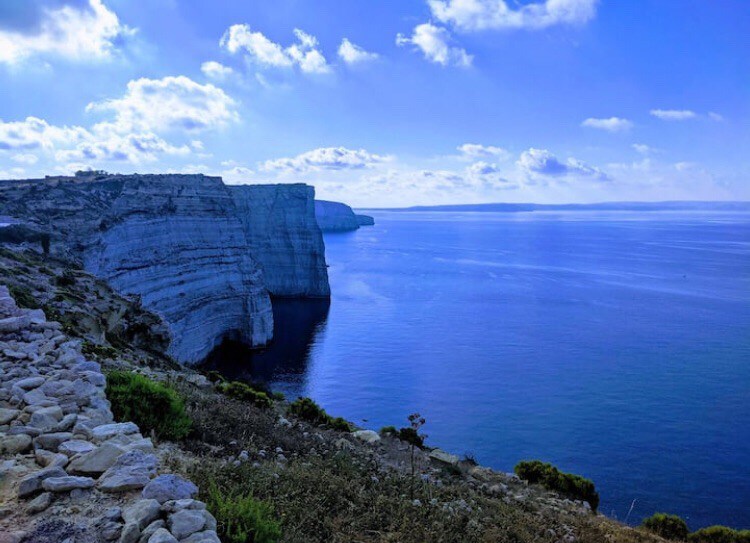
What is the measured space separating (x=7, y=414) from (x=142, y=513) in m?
3.77

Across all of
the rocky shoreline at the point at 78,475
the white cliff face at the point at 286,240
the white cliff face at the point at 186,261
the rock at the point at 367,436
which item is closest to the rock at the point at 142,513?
the rocky shoreline at the point at 78,475

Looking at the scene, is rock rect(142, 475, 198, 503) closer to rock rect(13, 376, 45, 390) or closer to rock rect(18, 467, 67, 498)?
rock rect(18, 467, 67, 498)

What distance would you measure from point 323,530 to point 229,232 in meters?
52.6

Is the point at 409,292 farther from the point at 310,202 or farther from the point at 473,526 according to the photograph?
the point at 473,526

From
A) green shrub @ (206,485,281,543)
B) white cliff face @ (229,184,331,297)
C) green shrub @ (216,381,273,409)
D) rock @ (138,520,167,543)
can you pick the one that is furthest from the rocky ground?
white cliff face @ (229,184,331,297)

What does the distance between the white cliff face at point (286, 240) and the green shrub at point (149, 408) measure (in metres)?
74.7

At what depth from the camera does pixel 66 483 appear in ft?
19.3

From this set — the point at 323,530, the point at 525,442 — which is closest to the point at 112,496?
the point at 323,530

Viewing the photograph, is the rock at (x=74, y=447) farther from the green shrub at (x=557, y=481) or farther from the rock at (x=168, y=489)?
the green shrub at (x=557, y=481)

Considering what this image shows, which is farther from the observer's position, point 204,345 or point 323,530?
point 204,345

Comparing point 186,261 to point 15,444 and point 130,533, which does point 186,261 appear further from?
point 130,533

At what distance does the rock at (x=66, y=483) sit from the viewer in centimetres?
585

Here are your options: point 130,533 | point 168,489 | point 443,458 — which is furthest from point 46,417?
point 443,458

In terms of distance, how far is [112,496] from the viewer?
19.7ft
